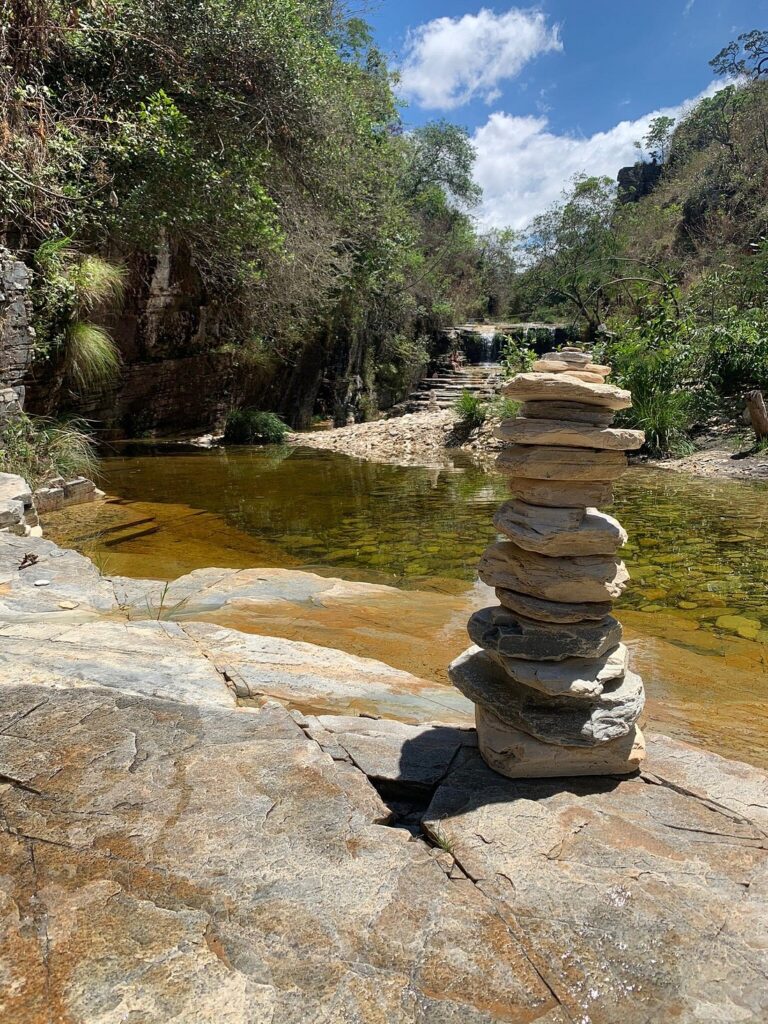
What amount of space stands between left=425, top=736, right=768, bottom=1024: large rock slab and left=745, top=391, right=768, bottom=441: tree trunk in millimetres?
10094

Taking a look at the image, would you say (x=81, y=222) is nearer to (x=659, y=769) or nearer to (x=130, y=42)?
(x=130, y=42)

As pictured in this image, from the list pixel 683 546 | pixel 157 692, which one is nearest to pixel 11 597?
pixel 157 692

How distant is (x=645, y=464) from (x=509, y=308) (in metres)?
21.2

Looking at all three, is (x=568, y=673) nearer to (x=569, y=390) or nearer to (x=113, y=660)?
(x=569, y=390)

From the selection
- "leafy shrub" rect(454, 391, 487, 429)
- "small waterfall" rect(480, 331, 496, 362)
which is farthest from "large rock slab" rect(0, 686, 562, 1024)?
"small waterfall" rect(480, 331, 496, 362)

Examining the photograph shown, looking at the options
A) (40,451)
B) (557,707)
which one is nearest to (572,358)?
(557,707)

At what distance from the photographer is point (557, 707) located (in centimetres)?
267

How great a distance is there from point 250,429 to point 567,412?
44.5ft

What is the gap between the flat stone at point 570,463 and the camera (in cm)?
273

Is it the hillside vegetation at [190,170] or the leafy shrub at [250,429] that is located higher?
the hillside vegetation at [190,170]

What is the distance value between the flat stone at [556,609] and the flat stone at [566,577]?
0.02m

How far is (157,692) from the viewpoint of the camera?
2.96 meters

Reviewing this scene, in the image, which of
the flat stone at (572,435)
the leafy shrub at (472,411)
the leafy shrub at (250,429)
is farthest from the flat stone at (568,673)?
the leafy shrub at (250,429)

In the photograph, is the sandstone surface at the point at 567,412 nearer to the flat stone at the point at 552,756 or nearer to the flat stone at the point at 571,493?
the flat stone at the point at 571,493
